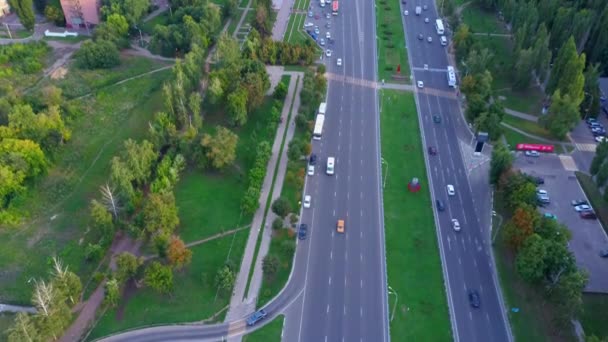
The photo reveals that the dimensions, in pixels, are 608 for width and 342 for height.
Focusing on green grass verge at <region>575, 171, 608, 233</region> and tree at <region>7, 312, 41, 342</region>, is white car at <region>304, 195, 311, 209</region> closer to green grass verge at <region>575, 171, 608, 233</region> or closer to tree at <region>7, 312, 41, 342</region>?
tree at <region>7, 312, 41, 342</region>

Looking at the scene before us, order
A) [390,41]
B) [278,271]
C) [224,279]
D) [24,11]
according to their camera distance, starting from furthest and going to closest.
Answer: [390,41]
[24,11]
[278,271]
[224,279]

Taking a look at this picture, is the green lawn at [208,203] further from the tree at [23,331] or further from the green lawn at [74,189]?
the tree at [23,331]

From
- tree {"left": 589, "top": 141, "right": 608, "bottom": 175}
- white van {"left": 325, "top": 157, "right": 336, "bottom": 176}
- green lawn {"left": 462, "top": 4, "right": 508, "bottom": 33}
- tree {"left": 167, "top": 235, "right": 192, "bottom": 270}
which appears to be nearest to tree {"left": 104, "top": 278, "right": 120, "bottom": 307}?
tree {"left": 167, "top": 235, "right": 192, "bottom": 270}

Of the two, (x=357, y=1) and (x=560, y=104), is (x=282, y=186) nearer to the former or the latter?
(x=560, y=104)

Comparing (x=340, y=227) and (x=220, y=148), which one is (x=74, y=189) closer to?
(x=220, y=148)

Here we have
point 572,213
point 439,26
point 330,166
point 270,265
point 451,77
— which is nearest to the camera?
point 270,265

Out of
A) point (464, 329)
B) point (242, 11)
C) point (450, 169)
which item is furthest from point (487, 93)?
point (242, 11)

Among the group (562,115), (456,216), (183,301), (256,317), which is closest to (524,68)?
(562,115)
